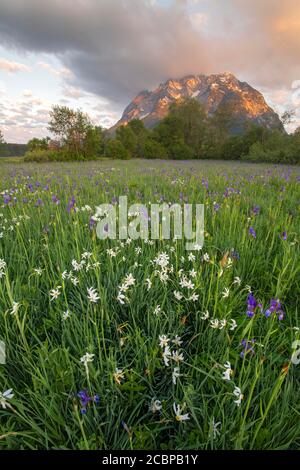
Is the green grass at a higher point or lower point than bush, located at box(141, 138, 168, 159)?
lower

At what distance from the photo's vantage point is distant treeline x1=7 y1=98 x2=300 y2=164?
31.8 meters

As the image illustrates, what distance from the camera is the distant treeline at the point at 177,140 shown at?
3181 cm

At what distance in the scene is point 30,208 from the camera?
3.78m

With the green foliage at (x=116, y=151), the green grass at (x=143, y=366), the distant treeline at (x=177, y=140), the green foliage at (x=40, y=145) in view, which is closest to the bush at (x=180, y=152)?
the distant treeline at (x=177, y=140)

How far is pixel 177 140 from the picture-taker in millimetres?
54844

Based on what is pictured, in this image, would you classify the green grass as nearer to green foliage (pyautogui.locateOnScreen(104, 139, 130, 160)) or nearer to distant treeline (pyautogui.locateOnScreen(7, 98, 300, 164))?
distant treeline (pyautogui.locateOnScreen(7, 98, 300, 164))

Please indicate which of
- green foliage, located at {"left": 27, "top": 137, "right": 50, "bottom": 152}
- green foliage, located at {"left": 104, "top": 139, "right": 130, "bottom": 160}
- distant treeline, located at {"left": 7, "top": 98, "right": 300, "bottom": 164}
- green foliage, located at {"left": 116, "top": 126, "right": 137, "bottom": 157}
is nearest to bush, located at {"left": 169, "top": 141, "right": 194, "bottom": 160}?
distant treeline, located at {"left": 7, "top": 98, "right": 300, "bottom": 164}

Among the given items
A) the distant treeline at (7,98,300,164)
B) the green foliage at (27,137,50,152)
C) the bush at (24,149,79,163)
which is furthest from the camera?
the green foliage at (27,137,50,152)

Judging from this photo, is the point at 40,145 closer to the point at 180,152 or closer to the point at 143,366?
the point at 180,152

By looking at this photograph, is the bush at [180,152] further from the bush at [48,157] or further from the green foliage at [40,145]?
the bush at [48,157]

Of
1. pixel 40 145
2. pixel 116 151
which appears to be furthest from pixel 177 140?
pixel 40 145
